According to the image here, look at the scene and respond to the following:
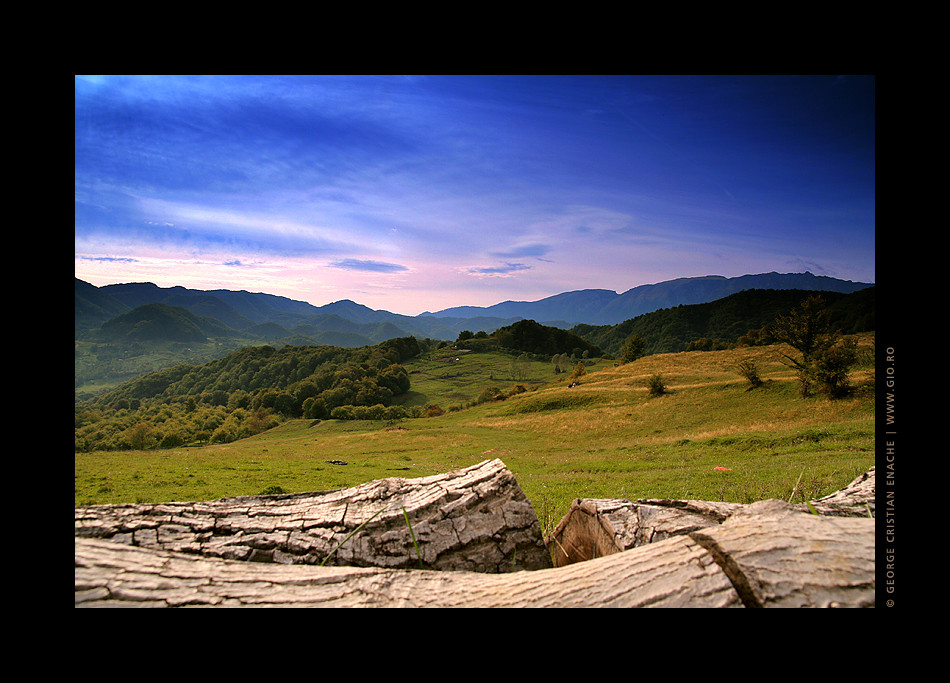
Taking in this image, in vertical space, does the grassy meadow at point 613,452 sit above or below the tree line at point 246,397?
above

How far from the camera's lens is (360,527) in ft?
7.61

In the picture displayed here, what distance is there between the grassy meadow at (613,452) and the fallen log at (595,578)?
186 cm

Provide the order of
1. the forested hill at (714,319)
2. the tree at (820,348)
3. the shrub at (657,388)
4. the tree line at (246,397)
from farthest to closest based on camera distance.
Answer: the forested hill at (714,319)
the tree line at (246,397)
the shrub at (657,388)
the tree at (820,348)

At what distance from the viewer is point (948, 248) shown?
215 cm

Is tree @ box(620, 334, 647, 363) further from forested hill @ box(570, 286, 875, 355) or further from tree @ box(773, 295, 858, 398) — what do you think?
tree @ box(773, 295, 858, 398)

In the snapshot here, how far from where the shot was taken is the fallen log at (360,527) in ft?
7.20

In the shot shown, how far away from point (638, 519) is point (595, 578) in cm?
89

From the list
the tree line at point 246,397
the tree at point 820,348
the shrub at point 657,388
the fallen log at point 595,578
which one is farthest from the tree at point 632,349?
the fallen log at point 595,578

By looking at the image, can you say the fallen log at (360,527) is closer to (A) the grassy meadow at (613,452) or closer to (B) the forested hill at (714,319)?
(A) the grassy meadow at (613,452)

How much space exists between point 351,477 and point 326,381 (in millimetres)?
79371

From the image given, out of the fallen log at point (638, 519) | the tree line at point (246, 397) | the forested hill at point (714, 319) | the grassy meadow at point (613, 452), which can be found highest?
the forested hill at point (714, 319)

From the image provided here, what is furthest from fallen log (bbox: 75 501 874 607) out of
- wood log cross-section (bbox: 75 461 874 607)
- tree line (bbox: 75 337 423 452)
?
tree line (bbox: 75 337 423 452)

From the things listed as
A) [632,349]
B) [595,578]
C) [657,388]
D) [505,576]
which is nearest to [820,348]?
[657,388]
